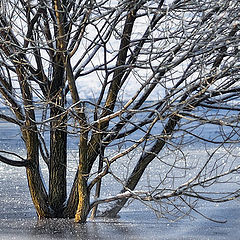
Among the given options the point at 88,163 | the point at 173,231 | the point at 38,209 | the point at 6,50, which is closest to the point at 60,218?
the point at 38,209

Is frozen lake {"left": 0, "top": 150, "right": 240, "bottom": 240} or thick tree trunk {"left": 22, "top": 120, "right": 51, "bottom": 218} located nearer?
frozen lake {"left": 0, "top": 150, "right": 240, "bottom": 240}

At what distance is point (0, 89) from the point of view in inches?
251

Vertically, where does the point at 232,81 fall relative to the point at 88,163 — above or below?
above

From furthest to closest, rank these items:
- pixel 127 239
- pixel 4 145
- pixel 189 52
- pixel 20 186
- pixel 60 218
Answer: pixel 4 145 < pixel 20 186 < pixel 60 218 < pixel 127 239 < pixel 189 52

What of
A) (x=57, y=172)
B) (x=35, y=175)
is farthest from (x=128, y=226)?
(x=35, y=175)

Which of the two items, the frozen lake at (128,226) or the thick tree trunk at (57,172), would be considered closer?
the frozen lake at (128,226)

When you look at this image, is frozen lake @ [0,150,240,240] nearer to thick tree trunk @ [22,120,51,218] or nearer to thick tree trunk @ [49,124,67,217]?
thick tree trunk @ [22,120,51,218]

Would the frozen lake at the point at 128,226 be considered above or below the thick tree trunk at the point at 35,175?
below

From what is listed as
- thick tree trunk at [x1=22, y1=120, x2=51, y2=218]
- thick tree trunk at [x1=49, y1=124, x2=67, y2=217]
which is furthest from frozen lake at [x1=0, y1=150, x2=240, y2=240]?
thick tree trunk at [x1=49, y1=124, x2=67, y2=217]

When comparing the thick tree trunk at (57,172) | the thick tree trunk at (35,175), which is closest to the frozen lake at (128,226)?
the thick tree trunk at (35,175)

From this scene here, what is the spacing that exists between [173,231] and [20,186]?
13.0 ft

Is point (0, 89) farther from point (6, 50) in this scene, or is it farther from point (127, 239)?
point (127, 239)

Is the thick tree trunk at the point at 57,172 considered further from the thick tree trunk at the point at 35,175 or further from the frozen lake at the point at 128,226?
the frozen lake at the point at 128,226

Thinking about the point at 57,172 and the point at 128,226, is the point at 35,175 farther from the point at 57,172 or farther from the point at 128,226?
the point at 128,226
